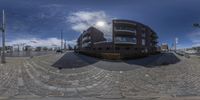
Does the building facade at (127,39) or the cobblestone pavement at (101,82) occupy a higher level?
the building facade at (127,39)

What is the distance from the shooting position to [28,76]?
708 cm

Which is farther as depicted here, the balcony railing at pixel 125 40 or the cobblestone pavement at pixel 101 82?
the cobblestone pavement at pixel 101 82

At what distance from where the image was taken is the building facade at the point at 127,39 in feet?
17.3

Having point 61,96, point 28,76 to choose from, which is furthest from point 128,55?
point 28,76

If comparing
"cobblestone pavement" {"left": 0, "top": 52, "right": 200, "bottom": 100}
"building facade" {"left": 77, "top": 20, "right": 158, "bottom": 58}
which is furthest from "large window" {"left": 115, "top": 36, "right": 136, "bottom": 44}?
"cobblestone pavement" {"left": 0, "top": 52, "right": 200, "bottom": 100}

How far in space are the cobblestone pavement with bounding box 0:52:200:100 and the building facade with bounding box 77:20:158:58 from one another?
0.90 metres

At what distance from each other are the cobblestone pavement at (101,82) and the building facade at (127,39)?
2.96 ft

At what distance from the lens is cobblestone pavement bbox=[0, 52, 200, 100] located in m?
5.72

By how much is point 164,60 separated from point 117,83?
3618mm

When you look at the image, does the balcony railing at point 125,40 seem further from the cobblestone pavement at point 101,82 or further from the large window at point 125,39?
the cobblestone pavement at point 101,82

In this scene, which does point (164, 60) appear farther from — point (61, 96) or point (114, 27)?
point (61, 96)

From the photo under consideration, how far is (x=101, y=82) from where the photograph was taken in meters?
6.33

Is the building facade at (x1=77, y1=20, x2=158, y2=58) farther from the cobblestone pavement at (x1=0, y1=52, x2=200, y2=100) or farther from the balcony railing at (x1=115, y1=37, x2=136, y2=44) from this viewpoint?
the cobblestone pavement at (x1=0, y1=52, x2=200, y2=100)

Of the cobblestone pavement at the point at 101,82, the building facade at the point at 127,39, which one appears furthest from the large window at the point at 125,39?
the cobblestone pavement at the point at 101,82
